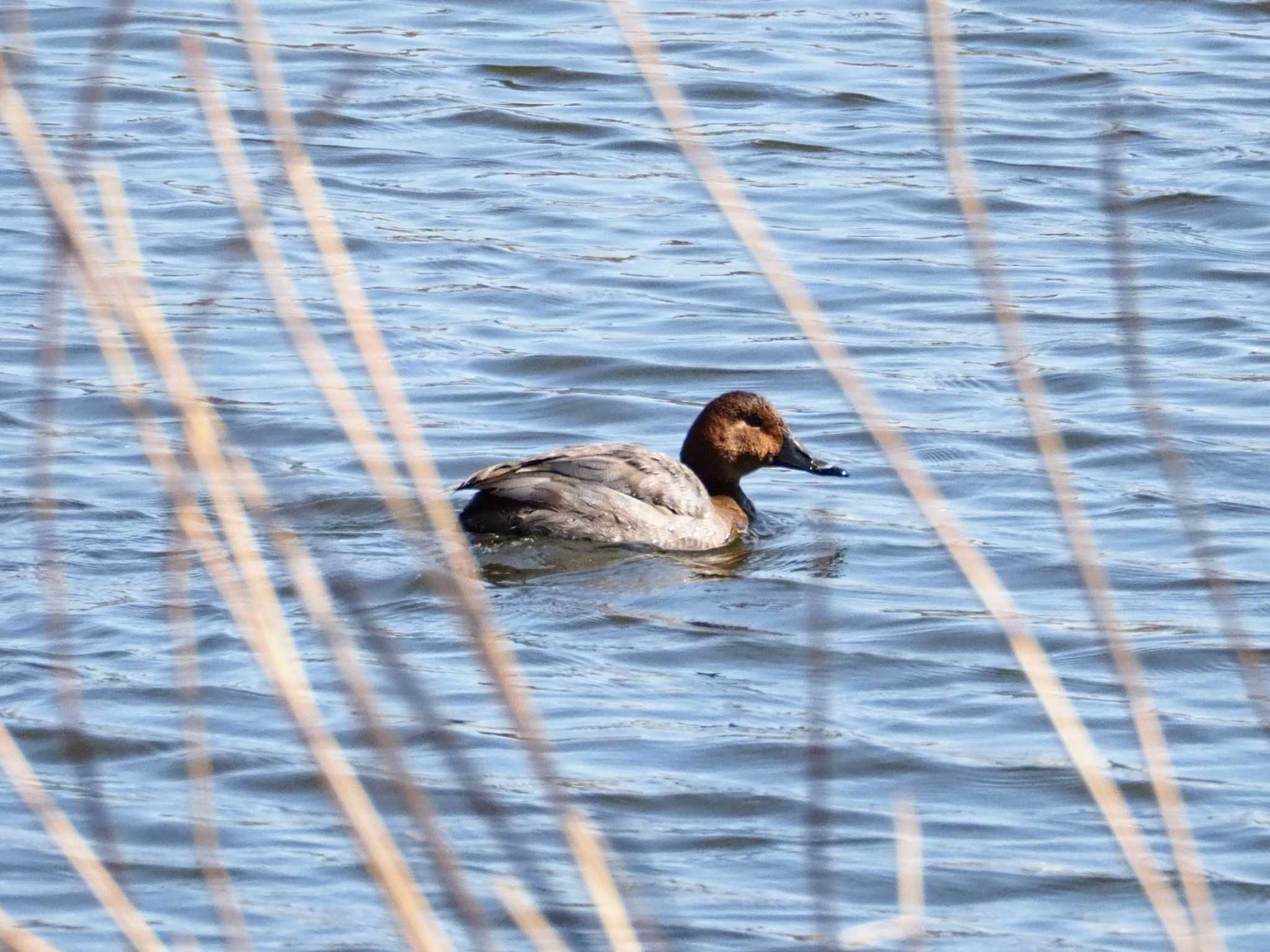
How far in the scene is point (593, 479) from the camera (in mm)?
8438

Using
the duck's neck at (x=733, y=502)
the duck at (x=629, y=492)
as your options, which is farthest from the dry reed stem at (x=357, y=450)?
the duck's neck at (x=733, y=502)

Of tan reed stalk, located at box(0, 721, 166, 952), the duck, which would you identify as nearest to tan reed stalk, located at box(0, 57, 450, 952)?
tan reed stalk, located at box(0, 721, 166, 952)

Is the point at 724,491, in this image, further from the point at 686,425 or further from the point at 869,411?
the point at 869,411

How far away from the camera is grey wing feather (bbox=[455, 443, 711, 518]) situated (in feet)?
27.3

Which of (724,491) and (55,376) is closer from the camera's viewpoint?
(55,376)

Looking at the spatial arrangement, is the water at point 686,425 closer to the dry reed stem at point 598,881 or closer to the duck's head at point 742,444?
the duck's head at point 742,444

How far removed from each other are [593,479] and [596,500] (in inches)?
2.9

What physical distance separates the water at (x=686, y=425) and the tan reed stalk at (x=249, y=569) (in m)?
0.10

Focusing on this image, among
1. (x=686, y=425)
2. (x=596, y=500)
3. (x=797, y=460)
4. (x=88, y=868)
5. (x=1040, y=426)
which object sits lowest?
(x=686, y=425)

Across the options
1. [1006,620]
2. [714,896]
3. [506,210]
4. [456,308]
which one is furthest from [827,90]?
[1006,620]

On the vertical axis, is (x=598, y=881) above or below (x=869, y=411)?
below

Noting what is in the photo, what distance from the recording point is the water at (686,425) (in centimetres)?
538

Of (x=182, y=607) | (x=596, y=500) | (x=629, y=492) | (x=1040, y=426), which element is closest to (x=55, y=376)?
(x=182, y=607)

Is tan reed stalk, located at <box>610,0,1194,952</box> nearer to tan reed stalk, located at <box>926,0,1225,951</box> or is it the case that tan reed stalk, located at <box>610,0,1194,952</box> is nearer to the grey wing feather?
tan reed stalk, located at <box>926,0,1225,951</box>
